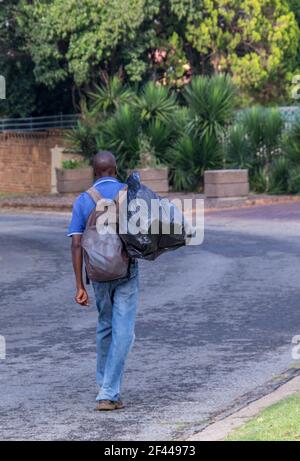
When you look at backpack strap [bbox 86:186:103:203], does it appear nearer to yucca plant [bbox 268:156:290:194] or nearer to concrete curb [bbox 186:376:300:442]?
concrete curb [bbox 186:376:300:442]

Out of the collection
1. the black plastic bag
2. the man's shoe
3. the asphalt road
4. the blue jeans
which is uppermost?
the black plastic bag

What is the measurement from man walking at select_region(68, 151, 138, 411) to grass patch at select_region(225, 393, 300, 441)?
1.11 meters

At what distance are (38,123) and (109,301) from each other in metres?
33.2

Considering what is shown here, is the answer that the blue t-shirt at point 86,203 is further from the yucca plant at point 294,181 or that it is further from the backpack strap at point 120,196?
the yucca plant at point 294,181

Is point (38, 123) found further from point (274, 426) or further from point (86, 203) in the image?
point (274, 426)

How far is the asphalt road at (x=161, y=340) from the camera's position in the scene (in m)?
9.16

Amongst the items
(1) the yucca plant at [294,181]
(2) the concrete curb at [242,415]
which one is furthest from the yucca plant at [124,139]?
(2) the concrete curb at [242,415]

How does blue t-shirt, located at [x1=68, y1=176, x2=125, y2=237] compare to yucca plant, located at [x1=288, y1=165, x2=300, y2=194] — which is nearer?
blue t-shirt, located at [x1=68, y1=176, x2=125, y2=237]

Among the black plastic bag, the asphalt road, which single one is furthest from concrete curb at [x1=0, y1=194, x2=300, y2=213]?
the black plastic bag

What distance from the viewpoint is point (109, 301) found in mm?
9281

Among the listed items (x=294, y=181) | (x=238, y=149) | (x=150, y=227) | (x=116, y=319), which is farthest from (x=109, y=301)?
(x=238, y=149)

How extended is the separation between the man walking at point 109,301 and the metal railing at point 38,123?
106ft

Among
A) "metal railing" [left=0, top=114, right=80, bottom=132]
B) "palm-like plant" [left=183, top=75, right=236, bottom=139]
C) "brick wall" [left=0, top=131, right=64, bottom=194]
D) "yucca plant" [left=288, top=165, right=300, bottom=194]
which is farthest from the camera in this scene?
"metal railing" [left=0, top=114, right=80, bottom=132]

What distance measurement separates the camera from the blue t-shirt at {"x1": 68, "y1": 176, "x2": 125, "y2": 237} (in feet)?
30.3
